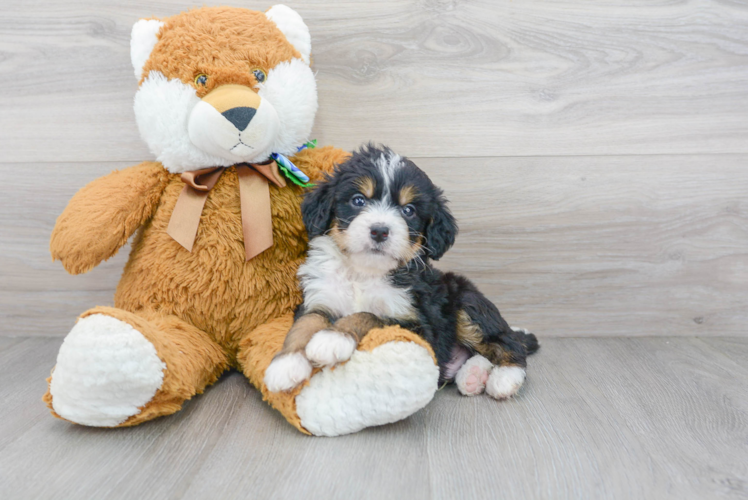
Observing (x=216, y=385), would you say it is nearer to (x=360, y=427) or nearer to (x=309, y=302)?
(x=309, y=302)

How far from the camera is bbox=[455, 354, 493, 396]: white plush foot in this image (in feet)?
4.96

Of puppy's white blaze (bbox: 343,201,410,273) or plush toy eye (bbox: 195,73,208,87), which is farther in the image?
plush toy eye (bbox: 195,73,208,87)

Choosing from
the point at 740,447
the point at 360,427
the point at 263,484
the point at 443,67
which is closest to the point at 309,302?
the point at 360,427

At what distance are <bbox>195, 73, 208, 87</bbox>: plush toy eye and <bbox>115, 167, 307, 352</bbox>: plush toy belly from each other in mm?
242

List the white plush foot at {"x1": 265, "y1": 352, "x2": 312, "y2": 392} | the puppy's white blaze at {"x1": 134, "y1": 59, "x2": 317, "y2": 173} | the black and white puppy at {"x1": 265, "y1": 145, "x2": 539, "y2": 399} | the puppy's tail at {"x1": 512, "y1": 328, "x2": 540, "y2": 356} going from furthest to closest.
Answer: the puppy's tail at {"x1": 512, "y1": 328, "x2": 540, "y2": 356}, the puppy's white blaze at {"x1": 134, "y1": 59, "x2": 317, "y2": 173}, the black and white puppy at {"x1": 265, "y1": 145, "x2": 539, "y2": 399}, the white plush foot at {"x1": 265, "y1": 352, "x2": 312, "y2": 392}

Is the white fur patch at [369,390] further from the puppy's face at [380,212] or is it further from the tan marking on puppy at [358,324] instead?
the puppy's face at [380,212]

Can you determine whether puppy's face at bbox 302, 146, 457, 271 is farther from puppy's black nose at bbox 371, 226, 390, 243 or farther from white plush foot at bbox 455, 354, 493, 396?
white plush foot at bbox 455, 354, 493, 396

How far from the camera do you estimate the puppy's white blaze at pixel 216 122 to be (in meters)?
1.39

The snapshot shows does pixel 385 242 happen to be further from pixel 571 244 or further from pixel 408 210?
pixel 571 244

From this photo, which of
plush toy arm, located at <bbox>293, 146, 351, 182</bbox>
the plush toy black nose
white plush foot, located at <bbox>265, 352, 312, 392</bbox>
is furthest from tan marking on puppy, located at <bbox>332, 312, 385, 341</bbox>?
the plush toy black nose

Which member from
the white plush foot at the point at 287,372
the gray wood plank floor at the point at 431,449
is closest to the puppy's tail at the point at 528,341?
the gray wood plank floor at the point at 431,449

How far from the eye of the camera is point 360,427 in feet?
4.10

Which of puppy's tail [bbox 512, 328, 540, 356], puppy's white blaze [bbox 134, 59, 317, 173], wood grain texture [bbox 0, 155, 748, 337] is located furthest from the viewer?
wood grain texture [bbox 0, 155, 748, 337]

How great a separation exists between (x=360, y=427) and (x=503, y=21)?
4.58 ft
